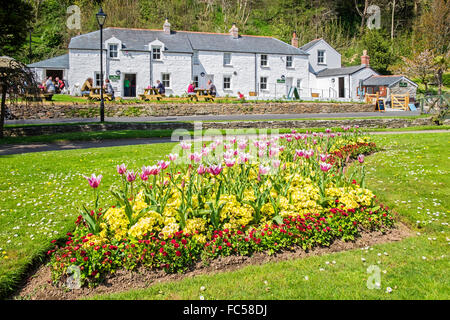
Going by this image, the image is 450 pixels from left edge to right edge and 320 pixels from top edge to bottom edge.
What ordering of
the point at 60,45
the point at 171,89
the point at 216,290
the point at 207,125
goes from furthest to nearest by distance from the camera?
1. the point at 60,45
2. the point at 171,89
3. the point at 207,125
4. the point at 216,290

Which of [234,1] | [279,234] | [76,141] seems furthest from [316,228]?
[234,1]

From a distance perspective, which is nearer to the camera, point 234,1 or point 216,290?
point 216,290

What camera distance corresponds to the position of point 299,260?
Result: 4887 millimetres

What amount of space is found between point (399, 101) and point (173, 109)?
2547cm

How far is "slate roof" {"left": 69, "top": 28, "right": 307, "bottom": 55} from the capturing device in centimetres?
3781

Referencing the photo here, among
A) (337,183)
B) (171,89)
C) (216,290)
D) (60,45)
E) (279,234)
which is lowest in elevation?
(216,290)

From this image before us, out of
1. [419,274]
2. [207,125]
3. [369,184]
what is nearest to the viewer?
[419,274]

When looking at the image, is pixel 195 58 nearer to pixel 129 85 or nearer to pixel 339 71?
pixel 129 85

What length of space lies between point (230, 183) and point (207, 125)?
13682 mm

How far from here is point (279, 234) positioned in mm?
5094

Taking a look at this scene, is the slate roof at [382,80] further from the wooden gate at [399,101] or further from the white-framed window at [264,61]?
the white-framed window at [264,61]

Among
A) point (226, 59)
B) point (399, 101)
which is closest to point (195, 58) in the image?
point (226, 59)

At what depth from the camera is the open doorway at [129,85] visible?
38375 millimetres

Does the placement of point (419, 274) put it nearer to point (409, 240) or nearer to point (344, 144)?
point (409, 240)
